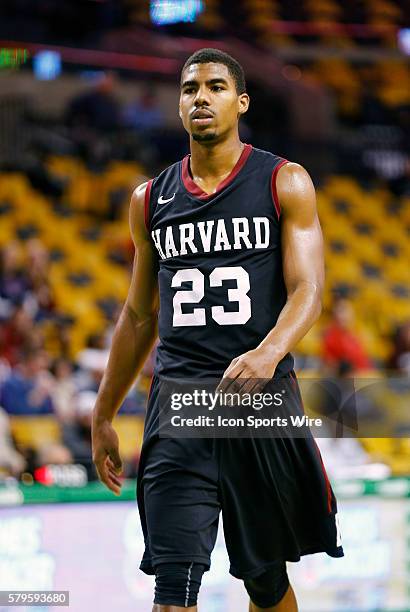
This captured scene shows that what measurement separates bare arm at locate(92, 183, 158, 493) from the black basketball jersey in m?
0.21

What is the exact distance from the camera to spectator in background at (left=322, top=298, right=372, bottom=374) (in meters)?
10.6

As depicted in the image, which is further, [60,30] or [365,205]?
[365,205]

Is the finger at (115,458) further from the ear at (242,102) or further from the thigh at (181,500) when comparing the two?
the ear at (242,102)

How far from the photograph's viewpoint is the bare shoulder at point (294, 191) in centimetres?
394

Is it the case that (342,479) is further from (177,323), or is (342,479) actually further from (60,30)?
(60,30)

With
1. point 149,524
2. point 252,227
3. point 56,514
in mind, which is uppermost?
point 252,227

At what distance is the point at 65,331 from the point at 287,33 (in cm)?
959

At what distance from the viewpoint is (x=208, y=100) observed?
3943mm

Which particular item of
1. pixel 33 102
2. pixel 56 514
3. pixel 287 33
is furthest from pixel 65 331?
pixel 287 33

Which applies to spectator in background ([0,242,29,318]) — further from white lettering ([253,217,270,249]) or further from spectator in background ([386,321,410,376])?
white lettering ([253,217,270,249])

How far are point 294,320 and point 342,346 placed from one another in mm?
6960

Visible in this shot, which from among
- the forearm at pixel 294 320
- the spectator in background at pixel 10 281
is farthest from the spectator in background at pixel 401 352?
the forearm at pixel 294 320

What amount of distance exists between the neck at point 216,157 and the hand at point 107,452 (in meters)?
0.90

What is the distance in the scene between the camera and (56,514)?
659cm
